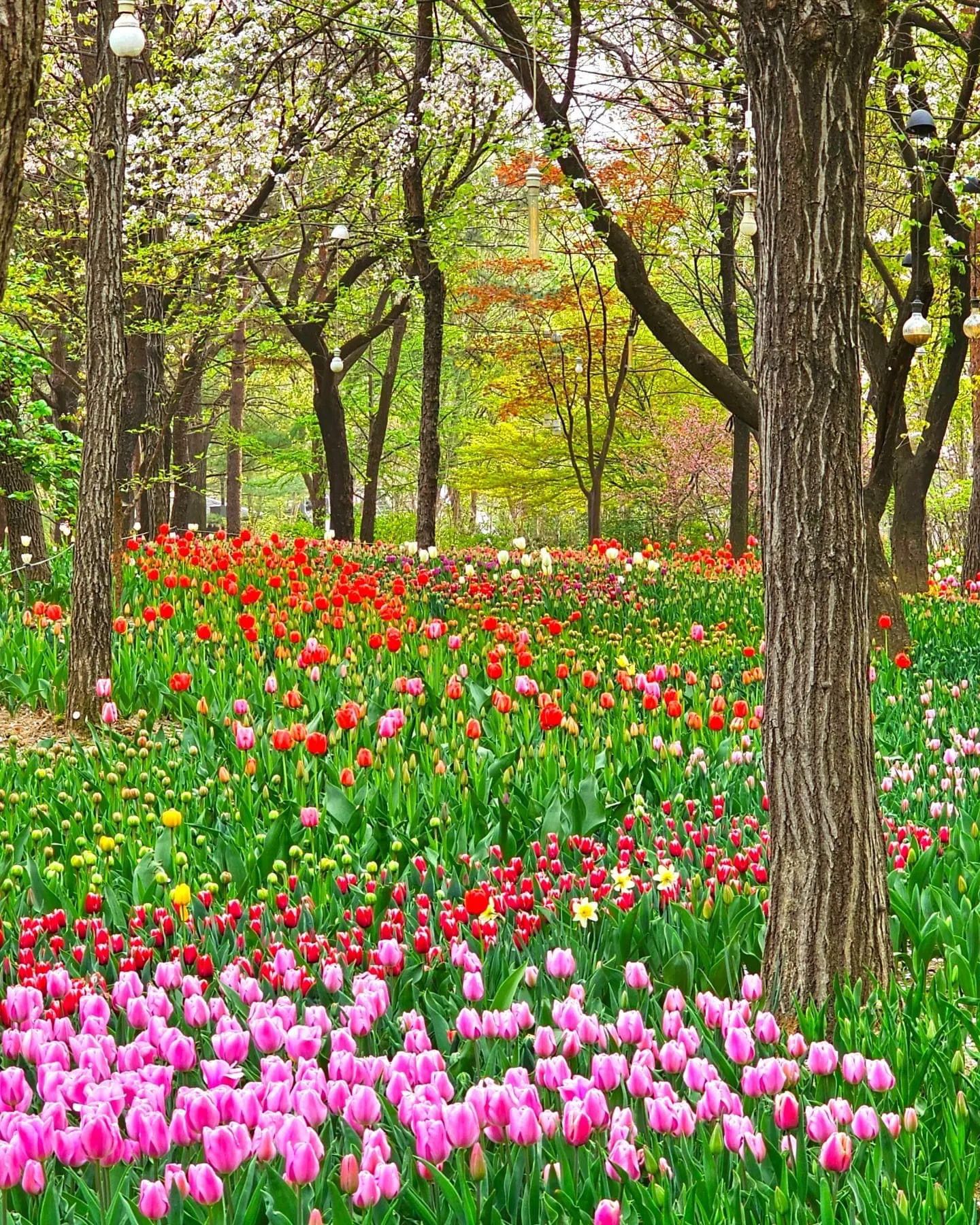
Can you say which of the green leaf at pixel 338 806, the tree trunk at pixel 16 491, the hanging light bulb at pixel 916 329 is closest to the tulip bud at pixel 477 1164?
the green leaf at pixel 338 806

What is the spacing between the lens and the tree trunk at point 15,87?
2531 mm

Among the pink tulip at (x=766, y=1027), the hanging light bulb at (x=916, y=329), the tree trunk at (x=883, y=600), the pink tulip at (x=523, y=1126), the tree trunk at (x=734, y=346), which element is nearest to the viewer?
the pink tulip at (x=523, y=1126)

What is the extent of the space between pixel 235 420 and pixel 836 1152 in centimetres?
2261

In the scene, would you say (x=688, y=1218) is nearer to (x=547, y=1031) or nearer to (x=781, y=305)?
(x=547, y=1031)

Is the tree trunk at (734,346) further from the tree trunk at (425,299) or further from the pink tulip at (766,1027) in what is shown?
the pink tulip at (766,1027)

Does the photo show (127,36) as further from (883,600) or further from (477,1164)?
(477,1164)

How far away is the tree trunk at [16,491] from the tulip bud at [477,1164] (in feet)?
30.4

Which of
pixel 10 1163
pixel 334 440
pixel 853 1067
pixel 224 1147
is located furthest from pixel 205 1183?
pixel 334 440

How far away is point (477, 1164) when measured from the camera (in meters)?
1.91

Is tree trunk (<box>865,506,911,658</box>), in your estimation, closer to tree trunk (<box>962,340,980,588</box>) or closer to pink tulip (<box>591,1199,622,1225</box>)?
tree trunk (<box>962,340,980,588</box>)

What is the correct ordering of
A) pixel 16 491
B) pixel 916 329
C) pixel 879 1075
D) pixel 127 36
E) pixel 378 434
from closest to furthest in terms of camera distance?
pixel 879 1075
pixel 127 36
pixel 916 329
pixel 16 491
pixel 378 434

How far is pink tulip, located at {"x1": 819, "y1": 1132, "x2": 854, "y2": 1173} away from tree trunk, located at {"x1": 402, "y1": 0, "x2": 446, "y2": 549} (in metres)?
10.7

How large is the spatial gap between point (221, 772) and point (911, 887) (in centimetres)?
228

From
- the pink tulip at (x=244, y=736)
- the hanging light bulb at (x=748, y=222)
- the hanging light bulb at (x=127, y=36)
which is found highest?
the hanging light bulb at (x=127, y=36)
